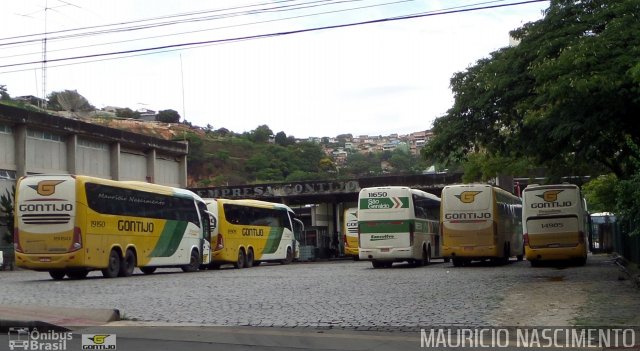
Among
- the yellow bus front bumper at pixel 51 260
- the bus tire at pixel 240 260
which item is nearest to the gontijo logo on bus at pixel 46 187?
the yellow bus front bumper at pixel 51 260

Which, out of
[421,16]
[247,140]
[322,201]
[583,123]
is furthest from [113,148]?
[247,140]

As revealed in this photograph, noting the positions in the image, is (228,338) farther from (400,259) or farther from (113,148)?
(113,148)

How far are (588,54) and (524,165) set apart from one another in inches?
671

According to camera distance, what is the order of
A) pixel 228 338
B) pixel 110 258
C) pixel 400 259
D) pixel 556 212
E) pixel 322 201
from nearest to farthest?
pixel 228 338 → pixel 110 258 → pixel 556 212 → pixel 400 259 → pixel 322 201

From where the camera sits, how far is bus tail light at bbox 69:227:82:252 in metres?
24.4

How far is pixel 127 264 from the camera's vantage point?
90.4ft

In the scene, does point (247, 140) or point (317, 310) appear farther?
point (247, 140)

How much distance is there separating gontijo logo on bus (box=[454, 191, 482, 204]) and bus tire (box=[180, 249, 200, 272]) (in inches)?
447

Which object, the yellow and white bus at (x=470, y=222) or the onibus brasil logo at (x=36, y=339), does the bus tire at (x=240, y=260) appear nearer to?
the yellow and white bus at (x=470, y=222)

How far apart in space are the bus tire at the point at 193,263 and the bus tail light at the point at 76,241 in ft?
26.6

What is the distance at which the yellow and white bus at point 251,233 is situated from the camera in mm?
36131

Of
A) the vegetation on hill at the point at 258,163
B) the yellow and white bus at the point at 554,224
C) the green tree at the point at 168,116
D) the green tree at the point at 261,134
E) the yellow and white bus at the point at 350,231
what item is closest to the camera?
the yellow and white bus at the point at 554,224

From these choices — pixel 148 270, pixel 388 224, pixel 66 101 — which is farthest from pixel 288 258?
pixel 66 101

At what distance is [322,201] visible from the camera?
63438 mm
